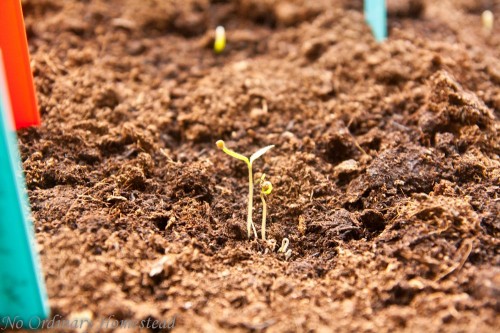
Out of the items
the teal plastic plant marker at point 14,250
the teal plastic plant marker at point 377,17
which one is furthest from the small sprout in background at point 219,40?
the teal plastic plant marker at point 14,250

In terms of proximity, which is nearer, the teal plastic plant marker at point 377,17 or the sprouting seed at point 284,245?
the sprouting seed at point 284,245

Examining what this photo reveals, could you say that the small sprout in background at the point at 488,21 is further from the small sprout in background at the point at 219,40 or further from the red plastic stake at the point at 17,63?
the red plastic stake at the point at 17,63

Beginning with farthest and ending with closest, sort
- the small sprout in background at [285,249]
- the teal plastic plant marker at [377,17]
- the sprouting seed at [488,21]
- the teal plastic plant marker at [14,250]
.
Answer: the sprouting seed at [488,21], the teal plastic plant marker at [377,17], the small sprout in background at [285,249], the teal plastic plant marker at [14,250]

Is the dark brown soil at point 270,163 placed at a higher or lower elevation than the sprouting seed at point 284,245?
higher

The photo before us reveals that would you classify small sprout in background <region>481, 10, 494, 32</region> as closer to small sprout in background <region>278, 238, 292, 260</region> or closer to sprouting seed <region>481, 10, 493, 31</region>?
sprouting seed <region>481, 10, 493, 31</region>

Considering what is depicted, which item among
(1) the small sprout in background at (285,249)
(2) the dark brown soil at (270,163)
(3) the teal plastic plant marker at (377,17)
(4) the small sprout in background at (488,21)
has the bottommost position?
(1) the small sprout in background at (285,249)

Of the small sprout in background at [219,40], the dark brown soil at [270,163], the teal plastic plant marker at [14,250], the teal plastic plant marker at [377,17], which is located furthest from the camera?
the small sprout in background at [219,40]

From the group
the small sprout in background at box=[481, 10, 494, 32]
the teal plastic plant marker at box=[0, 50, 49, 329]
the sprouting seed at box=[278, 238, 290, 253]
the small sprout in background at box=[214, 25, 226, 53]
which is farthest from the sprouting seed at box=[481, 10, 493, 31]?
the teal plastic plant marker at box=[0, 50, 49, 329]
